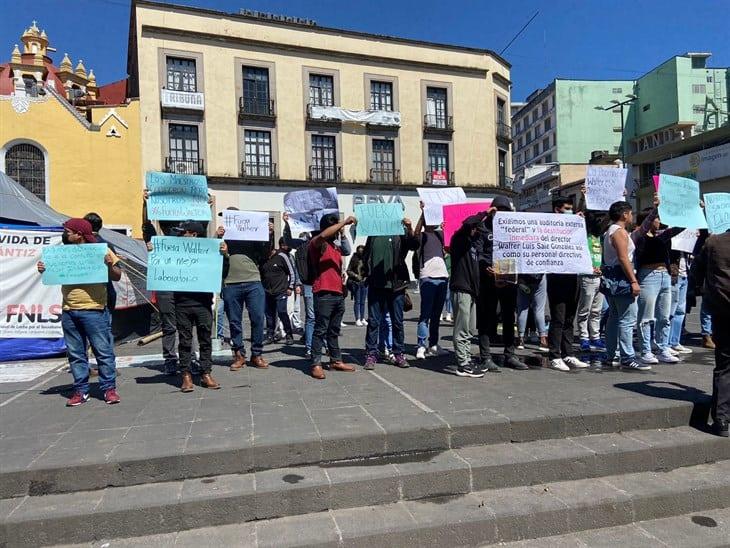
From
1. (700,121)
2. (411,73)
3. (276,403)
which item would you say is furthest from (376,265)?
(700,121)

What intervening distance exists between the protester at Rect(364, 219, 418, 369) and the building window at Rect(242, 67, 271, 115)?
938 inches

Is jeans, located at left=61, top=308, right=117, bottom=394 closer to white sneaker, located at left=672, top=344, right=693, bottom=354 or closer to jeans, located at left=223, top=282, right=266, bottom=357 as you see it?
jeans, located at left=223, top=282, right=266, bottom=357

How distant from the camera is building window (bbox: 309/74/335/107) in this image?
2892 cm

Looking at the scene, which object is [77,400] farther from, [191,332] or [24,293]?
[24,293]

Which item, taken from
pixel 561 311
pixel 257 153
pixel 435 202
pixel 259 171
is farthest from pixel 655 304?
pixel 257 153

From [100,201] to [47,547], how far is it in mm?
25077

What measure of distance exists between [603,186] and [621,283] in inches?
54.3

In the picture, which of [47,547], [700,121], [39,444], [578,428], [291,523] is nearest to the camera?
[47,547]

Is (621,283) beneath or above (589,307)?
above

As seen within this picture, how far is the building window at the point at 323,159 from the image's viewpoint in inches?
1133

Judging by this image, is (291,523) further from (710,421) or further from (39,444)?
(710,421)

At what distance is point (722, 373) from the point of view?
396 cm

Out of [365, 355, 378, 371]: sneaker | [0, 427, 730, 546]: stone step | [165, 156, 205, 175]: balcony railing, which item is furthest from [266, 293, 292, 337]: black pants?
[165, 156, 205, 175]: balcony railing

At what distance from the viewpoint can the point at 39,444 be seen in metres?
3.63
